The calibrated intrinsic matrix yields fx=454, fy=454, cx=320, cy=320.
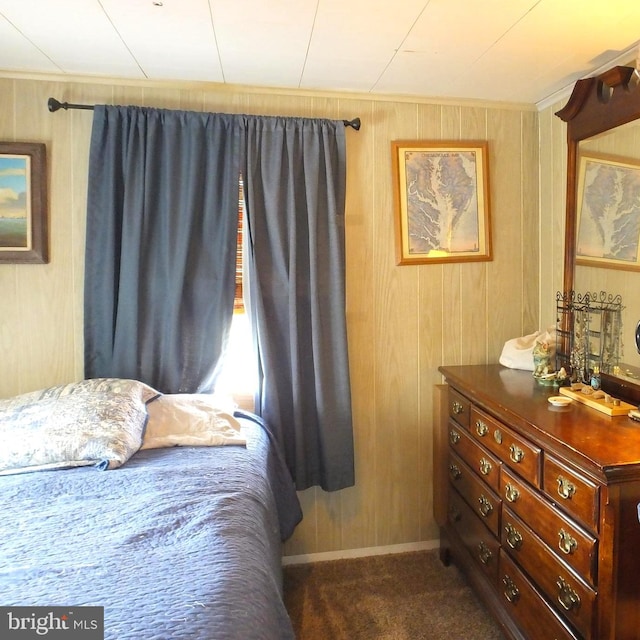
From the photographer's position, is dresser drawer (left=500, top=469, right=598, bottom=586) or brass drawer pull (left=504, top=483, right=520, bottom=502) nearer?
dresser drawer (left=500, top=469, right=598, bottom=586)

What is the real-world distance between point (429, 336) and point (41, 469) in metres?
1.78

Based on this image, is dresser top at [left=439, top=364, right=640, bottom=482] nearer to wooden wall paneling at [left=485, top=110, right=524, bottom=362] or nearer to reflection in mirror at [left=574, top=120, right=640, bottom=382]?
reflection in mirror at [left=574, top=120, right=640, bottom=382]

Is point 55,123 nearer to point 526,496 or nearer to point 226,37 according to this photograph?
point 226,37

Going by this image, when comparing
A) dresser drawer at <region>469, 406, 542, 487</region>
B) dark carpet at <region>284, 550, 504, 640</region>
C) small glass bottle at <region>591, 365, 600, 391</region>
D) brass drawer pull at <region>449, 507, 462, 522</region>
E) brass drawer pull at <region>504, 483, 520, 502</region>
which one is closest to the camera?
dresser drawer at <region>469, 406, 542, 487</region>

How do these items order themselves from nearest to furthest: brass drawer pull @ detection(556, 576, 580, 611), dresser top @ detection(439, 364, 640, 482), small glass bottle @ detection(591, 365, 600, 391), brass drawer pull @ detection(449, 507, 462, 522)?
dresser top @ detection(439, 364, 640, 482), brass drawer pull @ detection(556, 576, 580, 611), small glass bottle @ detection(591, 365, 600, 391), brass drawer pull @ detection(449, 507, 462, 522)

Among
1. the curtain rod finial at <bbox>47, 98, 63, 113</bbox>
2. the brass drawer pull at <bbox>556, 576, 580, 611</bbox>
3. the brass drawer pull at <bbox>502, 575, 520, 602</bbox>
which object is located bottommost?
the brass drawer pull at <bbox>502, 575, 520, 602</bbox>

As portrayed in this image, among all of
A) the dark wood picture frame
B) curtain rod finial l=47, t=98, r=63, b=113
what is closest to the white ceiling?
curtain rod finial l=47, t=98, r=63, b=113

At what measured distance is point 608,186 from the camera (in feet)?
5.83

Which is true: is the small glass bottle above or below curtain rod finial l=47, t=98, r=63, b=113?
below

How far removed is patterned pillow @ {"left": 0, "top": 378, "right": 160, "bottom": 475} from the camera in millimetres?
1549

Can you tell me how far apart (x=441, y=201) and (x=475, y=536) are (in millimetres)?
1574

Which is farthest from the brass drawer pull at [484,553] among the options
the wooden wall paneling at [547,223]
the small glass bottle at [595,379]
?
the wooden wall paneling at [547,223]

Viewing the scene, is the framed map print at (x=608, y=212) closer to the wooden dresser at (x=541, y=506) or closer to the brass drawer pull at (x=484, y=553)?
the wooden dresser at (x=541, y=506)

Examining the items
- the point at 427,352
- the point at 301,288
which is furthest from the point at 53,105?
the point at 427,352
